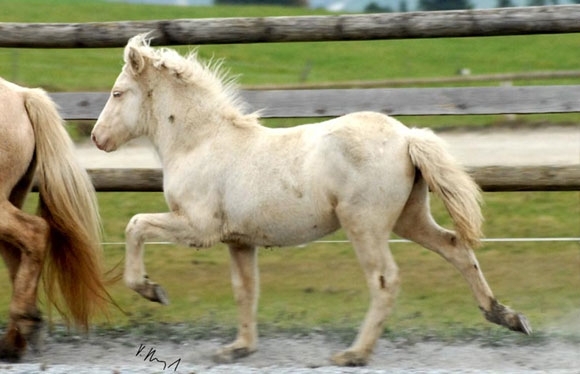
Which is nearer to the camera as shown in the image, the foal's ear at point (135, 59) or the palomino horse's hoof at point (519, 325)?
the palomino horse's hoof at point (519, 325)

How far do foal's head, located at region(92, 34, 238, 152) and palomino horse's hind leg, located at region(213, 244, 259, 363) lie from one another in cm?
72

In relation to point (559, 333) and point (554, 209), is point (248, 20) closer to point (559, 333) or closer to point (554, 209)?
point (559, 333)

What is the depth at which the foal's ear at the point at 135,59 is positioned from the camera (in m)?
5.71

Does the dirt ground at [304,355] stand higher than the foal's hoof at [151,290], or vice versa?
the foal's hoof at [151,290]

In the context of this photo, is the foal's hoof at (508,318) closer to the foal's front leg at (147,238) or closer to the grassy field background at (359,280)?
the grassy field background at (359,280)

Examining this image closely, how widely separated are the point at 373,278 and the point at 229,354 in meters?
0.84

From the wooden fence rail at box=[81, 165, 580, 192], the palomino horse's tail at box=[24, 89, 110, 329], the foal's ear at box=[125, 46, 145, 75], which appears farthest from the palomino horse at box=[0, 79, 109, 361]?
the wooden fence rail at box=[81, 165, 580, 192]

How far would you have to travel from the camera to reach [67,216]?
5.84m

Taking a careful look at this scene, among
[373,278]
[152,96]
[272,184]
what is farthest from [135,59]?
[373,278]

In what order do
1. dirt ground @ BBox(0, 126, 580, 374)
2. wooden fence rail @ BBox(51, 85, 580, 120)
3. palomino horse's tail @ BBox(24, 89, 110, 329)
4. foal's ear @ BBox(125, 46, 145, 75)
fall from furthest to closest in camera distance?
wooden fence rail @ BBox(51, 85, 580, 120), palomino horse's tail @ BBox(24, 89, 110, 329), foal's ear @ BBox(125, 46, 145, 75), dirt ground @ BBox(0, 126, 580, 374)

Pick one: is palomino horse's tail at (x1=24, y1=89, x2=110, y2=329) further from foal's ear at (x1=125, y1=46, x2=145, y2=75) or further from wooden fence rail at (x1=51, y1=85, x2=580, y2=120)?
wooden fence rail at (x1=51, y1=85, x2=580, y2=120)

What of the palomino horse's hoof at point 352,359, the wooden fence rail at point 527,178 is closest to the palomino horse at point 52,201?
the palomino horse's hoof at point 352,359

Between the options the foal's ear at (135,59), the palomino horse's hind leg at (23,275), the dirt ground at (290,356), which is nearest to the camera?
the dirt ground at (290,356)

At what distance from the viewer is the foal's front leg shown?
5.41 meters
